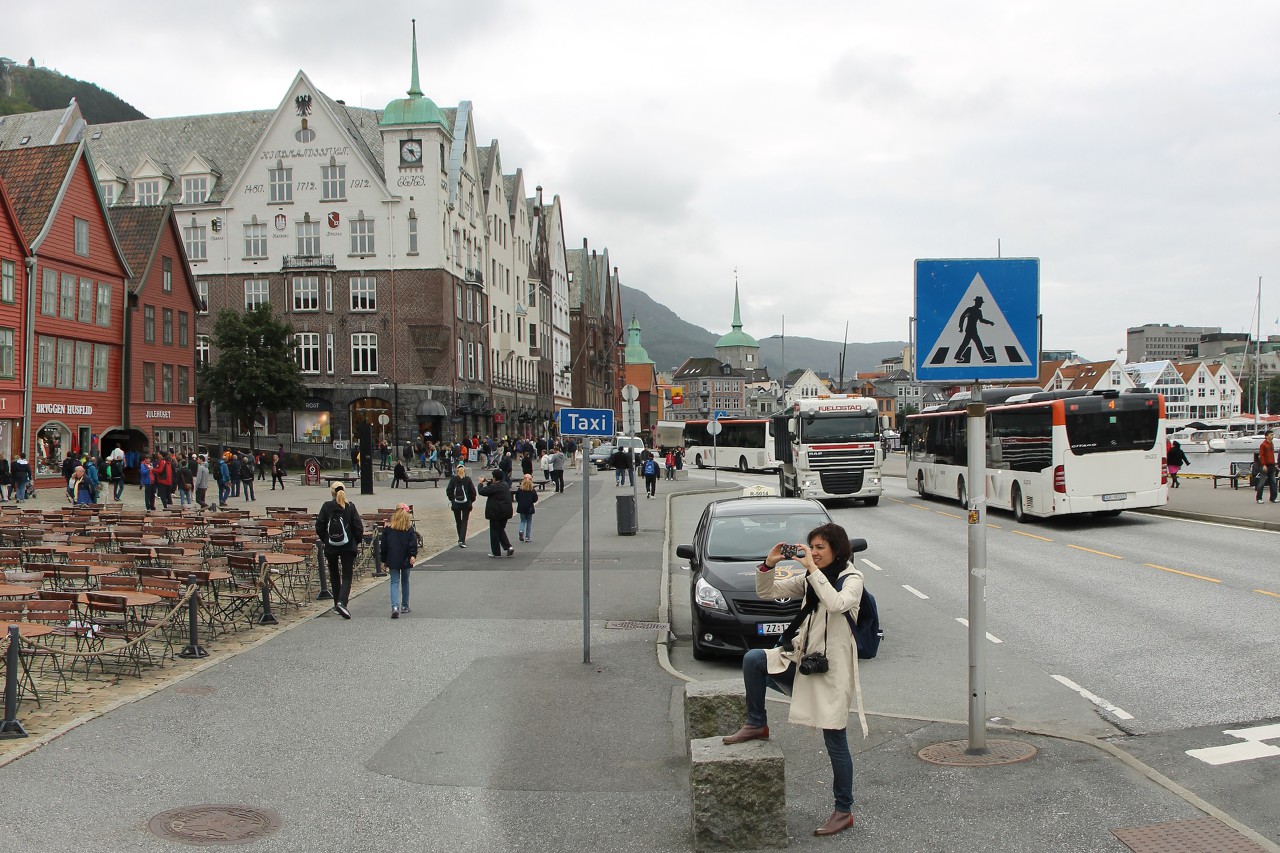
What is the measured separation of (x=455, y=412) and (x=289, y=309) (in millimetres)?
11308

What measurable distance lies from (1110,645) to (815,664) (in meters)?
6.64

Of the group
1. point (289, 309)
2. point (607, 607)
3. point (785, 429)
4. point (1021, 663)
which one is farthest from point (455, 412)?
point (1021, 663)

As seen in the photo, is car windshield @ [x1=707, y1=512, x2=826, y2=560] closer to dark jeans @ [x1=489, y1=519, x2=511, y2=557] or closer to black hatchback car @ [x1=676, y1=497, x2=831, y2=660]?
black hatchback car @ [x1=676, y1=497, x2=831, y2=660]

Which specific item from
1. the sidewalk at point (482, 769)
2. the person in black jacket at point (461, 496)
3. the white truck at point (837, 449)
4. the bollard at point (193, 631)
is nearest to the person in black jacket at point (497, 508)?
the person in black jacket at point (461, 496)

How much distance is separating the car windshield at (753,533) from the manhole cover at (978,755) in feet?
14.4

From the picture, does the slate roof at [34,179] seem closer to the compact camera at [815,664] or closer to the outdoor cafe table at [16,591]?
the outdoor cafe table at [16,591]

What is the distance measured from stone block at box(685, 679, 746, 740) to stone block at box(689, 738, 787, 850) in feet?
3.28

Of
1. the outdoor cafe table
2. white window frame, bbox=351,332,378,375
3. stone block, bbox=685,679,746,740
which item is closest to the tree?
white window frame, bbox=351,332,378,375

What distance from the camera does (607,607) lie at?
1468 cm

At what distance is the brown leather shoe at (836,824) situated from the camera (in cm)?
592

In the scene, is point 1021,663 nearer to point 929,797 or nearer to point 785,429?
point 929,797

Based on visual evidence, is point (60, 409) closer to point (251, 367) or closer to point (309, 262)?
point (251, 367)

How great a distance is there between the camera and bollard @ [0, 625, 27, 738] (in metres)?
7.94

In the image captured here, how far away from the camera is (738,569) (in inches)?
448
